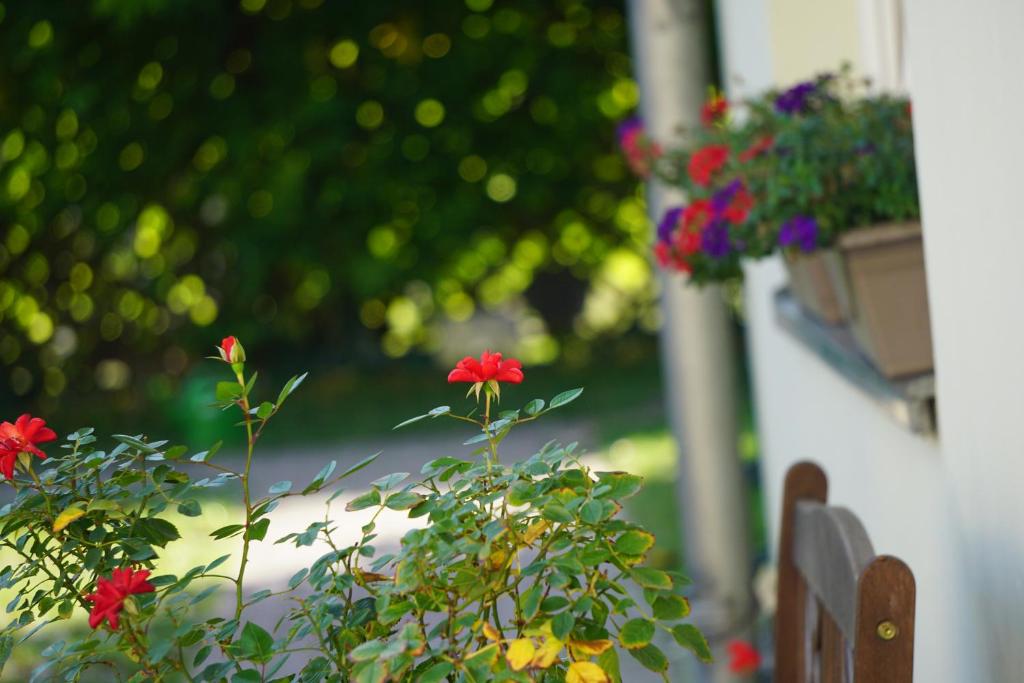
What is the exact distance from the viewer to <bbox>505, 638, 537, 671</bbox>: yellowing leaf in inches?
36.2

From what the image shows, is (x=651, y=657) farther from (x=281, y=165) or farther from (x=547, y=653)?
(x=281, y=165)

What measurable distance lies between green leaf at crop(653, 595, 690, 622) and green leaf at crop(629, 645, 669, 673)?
3 cm

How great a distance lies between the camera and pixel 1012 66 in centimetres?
107

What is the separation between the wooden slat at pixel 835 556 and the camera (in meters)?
1.12

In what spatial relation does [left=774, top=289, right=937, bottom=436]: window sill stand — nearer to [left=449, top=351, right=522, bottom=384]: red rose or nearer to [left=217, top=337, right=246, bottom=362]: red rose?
[left=449, top=351, right=522, bottom=384]: red rose

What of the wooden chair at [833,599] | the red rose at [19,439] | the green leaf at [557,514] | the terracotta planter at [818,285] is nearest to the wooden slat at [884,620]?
the wooden chair at [833,599]

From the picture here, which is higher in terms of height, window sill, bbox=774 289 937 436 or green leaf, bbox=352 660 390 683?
green leaf, bbox=352 660 390 683

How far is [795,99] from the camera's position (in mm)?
2381

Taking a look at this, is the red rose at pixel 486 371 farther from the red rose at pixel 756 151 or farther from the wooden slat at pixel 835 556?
the red rose at pixel 756 151

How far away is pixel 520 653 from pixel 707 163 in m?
1.61

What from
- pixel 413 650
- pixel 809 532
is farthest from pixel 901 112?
pixel 413 650

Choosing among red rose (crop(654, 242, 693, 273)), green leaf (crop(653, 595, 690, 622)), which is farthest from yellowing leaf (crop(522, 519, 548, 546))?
red rose (crop(654, 242, 693, 273))

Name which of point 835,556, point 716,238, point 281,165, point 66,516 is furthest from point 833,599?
point 281,165

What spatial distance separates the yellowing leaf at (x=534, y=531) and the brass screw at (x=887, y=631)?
0.88 feet
